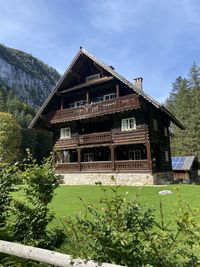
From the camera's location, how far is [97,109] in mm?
25438

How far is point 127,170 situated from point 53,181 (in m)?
17.2

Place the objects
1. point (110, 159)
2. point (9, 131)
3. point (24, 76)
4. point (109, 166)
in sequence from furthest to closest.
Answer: point (24, 76), point (9, 131), point (110, 159), point (109, 166)

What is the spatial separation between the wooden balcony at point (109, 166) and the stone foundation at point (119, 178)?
431 millimetres

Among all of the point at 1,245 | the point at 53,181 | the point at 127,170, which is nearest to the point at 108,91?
the point at 127,170

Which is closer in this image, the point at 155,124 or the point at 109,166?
the point at 109,166

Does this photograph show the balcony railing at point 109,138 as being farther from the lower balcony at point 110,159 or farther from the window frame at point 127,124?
the lower balcony at point 110,159

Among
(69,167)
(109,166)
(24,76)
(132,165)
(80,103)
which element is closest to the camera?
(132,165)

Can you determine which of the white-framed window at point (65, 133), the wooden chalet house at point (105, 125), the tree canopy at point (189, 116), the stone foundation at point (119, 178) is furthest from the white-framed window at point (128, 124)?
the tree canopy at point (189, 116)

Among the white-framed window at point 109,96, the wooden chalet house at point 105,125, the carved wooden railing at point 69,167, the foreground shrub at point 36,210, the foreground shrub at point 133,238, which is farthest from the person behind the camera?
the carved wooden railing at point 69,167

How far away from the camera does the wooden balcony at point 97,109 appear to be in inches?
914

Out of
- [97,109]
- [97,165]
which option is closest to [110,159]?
[97,165]

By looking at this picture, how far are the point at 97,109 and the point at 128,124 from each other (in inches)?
127

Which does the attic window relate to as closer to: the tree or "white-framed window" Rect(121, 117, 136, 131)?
"white-framed window" Rect(121, 117, 136, 131)

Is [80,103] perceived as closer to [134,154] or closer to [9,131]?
[134,154]
